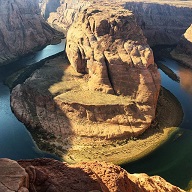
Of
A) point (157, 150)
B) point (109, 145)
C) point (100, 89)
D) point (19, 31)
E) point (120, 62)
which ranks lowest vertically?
point (19, 31)

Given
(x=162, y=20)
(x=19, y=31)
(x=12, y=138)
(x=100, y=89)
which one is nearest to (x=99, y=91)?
(x=100, y=89)

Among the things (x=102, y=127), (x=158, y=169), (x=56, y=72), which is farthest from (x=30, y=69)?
(x=158, y=169)

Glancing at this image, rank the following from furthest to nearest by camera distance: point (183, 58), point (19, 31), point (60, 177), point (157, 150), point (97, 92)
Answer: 1. point (19, 31)
2. point (183, 58)
3. point (97, 92)
4. point (157, 150)
5. point (60, 177)

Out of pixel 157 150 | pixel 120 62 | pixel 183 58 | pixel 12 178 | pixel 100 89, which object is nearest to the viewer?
pixel 12 178

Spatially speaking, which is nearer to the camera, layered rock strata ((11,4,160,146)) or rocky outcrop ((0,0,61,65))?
layered rock strata ((11,4,160,146))

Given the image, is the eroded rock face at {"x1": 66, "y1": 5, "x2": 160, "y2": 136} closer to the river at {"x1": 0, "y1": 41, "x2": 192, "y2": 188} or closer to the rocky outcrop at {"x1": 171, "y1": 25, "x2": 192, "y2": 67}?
the river at {"x1": 0, "y1": 41, "x2": 192, "y2": 188}

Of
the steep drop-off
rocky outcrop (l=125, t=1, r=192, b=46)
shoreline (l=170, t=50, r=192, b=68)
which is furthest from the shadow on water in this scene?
rocky outcrop (l=125, t=1, r=192, b=46)

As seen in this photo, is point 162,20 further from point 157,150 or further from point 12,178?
point 12,178

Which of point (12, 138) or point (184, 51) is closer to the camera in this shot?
point (12, 138)
